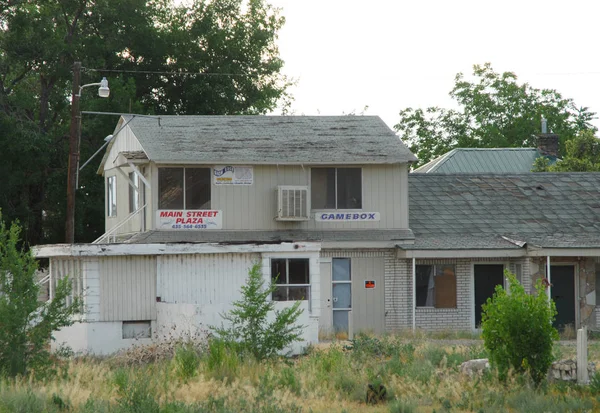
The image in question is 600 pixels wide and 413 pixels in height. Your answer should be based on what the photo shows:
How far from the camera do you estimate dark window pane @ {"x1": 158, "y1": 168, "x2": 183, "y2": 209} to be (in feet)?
97.8

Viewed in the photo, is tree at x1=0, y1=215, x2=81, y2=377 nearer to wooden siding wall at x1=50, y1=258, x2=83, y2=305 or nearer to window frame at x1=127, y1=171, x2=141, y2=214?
wooden siding wall at x1=50, y1=258, x2=83, y2=305

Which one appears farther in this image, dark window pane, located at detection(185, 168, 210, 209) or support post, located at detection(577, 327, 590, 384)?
dark window pane, located at detection(185, 168, 210, 209)

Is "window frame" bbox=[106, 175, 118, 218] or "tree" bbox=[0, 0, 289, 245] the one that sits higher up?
"tree" bbox=[0, 0, 289, 245]

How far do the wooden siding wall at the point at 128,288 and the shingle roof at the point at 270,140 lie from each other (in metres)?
6.27

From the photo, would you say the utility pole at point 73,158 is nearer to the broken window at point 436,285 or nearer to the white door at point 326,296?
the white door at point 326,296

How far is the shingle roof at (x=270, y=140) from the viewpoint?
29969mm

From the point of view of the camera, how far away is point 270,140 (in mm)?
31344

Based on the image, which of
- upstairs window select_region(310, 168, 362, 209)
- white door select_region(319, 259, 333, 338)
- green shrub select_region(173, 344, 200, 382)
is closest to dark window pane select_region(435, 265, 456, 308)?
upstairs window select_region(310, 168, 362, 209)

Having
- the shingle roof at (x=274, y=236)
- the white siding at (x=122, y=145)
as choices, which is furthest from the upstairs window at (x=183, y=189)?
the white siding at (x=122, y=145)

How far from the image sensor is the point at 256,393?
52.1ft

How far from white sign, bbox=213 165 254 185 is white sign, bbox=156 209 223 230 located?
0.90 m

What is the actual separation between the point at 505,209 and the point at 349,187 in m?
5.70

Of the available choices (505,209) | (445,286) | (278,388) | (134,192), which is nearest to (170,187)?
(134,192)

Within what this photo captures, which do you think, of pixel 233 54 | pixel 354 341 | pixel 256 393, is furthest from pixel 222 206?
pixel 233 54
